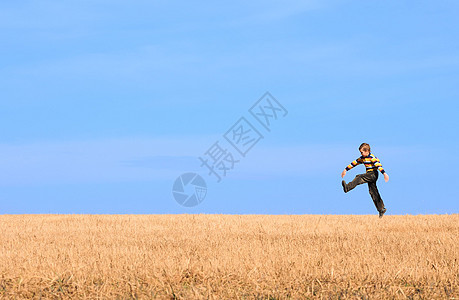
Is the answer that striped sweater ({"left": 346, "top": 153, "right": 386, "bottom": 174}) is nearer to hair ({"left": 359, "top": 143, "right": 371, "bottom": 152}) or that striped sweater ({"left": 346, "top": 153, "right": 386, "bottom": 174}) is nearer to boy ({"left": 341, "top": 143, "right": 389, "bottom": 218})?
boy ({"left": 341, "top": 143, "right": 389, "bottom": 218})

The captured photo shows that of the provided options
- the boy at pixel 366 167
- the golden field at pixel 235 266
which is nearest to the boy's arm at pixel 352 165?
the boy at pixel 366 167

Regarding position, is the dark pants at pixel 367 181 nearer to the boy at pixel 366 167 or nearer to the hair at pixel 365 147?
the boy at pixel 366 167

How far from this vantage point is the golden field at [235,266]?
233 inches

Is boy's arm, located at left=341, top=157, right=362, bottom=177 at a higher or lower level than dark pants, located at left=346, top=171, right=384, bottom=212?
higher

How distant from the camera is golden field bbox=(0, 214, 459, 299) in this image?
5906mm

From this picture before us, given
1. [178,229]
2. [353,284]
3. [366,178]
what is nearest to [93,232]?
[178,229]

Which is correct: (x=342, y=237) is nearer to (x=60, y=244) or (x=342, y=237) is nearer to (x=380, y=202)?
(x=380, y=202)

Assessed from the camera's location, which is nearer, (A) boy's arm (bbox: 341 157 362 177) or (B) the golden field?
(B) the golden field

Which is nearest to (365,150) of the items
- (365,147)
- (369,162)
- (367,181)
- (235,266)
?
(365,147)

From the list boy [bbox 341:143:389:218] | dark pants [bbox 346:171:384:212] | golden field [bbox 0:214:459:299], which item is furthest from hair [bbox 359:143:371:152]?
golden field [bbox 0:214:459:299]

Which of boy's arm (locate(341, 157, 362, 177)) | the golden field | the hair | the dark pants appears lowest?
the golden field

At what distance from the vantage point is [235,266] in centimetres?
691

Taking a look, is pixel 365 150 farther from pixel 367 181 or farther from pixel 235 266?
pixel 235 266

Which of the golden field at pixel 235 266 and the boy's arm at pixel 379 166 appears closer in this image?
the golden field at pixel 235 266
